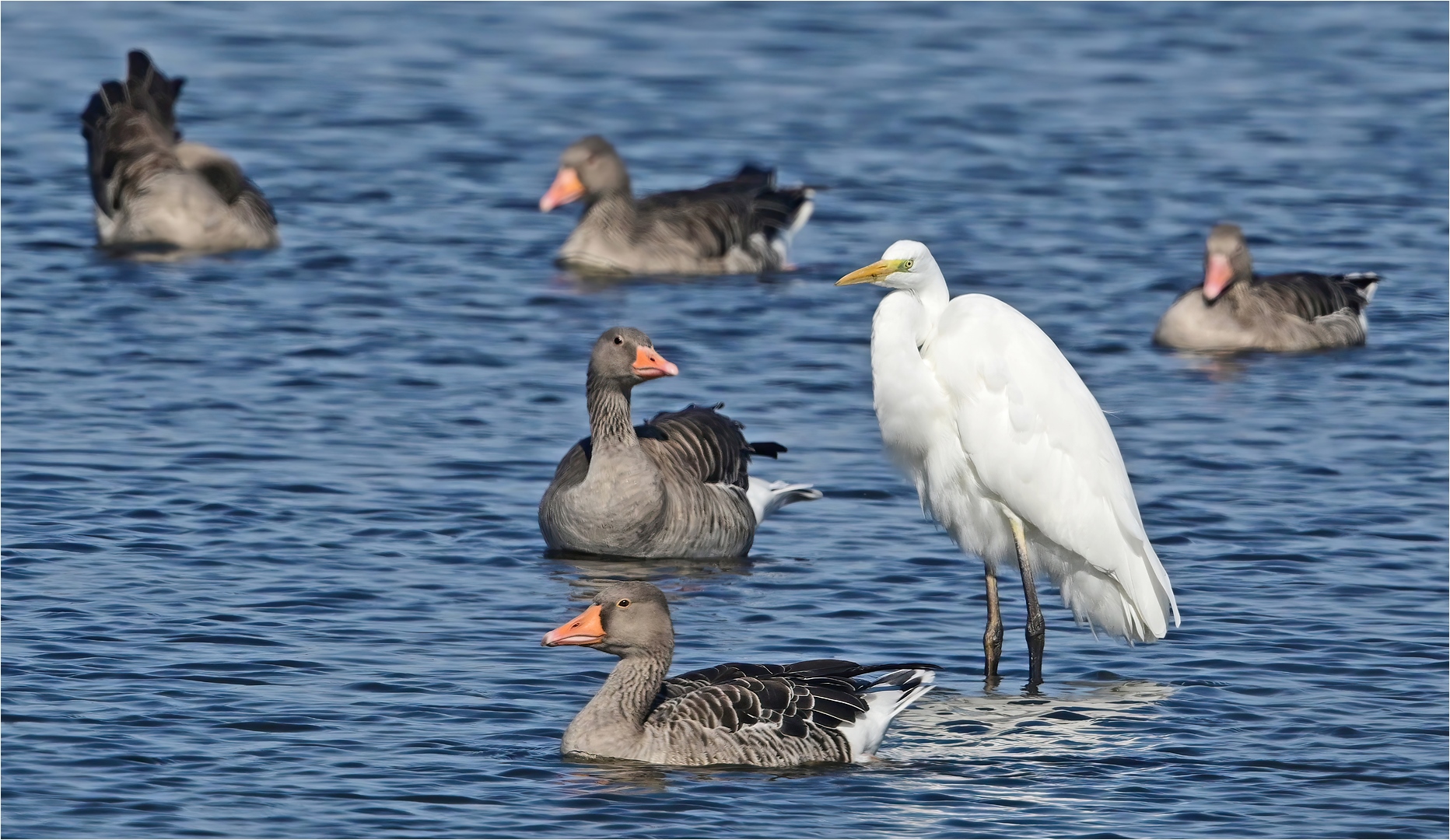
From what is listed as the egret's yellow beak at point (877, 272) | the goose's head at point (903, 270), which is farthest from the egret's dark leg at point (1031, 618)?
the egret's yellow beak at point (877, 272)

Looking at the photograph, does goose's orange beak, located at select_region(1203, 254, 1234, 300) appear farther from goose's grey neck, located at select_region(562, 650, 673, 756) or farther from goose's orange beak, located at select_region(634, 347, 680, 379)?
goose's grey neck, located at select_region(562, 650, 673, 756)

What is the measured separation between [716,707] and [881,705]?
2.15ft

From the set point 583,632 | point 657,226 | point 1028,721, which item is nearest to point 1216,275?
point 657,226

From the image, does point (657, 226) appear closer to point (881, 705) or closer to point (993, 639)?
point (993, 639)

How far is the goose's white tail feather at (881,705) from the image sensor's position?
369 inches

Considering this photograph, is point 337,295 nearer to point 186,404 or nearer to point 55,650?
point 186,404

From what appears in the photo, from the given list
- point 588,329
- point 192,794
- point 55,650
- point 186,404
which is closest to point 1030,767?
point 192,794

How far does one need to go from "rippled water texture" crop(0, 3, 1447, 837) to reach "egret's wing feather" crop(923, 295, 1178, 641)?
0.45 m

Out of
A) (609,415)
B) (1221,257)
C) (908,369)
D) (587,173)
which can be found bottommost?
(609,415)

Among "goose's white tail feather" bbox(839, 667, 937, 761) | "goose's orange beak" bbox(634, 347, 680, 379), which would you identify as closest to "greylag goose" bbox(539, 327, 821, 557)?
"goose's orange beak" bbox(634, 347, 680, 379)

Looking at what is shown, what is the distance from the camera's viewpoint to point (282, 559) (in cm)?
1212

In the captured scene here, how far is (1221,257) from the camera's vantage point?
17219mm

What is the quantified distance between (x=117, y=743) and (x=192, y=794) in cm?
64

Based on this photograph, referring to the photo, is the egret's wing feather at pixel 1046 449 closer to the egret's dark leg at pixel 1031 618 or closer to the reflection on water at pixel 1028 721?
the egret's dark leg at pixel 1031 618
